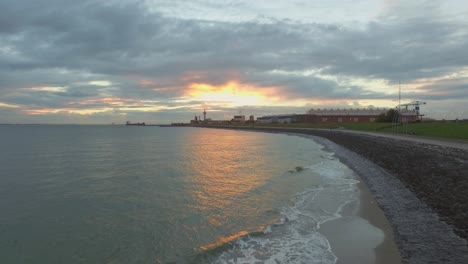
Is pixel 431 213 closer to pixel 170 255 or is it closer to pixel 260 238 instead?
pixel 260 238

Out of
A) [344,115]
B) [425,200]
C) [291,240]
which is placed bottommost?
[291,240]

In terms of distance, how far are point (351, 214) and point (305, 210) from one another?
180 cm

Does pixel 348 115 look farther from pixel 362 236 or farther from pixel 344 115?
pixel 362 236

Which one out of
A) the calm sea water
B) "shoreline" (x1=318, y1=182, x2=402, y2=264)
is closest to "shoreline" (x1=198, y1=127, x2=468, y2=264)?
"shoreline" (x1=318, y1=182, x2=402, y2=264)

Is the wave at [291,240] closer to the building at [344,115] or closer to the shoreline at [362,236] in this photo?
the shoreline at [362,236]

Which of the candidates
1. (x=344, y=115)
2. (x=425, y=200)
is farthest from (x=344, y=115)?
(x=425, y=200)

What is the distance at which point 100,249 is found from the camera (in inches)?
387

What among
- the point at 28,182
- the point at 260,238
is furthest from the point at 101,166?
the point at 260,238

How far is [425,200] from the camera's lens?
13.6m

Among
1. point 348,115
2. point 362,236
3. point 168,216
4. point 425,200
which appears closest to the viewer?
point 362,236

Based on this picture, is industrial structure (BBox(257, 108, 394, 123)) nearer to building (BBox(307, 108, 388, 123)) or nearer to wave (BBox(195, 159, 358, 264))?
building (BBox(307, 108, 388, 123))

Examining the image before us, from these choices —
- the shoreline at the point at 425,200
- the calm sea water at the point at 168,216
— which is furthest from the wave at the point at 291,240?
the shoreline at the point at 425,200

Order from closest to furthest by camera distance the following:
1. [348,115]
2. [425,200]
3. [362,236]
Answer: [362,236], [425,200], [348,115]

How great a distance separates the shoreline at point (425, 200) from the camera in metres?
8.53
